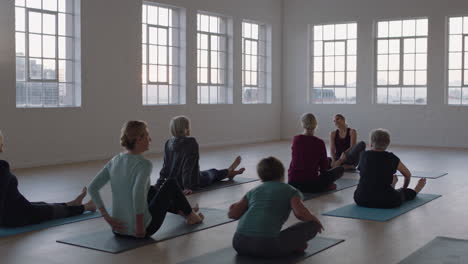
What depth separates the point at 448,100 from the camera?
491 inches

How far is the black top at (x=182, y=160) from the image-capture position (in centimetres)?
610

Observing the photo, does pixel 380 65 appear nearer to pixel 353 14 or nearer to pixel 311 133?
pixel 353 14

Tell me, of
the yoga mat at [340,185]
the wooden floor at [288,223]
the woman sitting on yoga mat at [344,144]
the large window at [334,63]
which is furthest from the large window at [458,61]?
the yoga mat at [340,185]

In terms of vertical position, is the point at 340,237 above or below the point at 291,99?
below

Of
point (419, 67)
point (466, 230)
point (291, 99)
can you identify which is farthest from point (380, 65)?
point (466, 230)

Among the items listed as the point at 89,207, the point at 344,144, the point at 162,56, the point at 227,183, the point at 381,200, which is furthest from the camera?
the point at 162,56

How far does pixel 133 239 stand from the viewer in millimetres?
4191

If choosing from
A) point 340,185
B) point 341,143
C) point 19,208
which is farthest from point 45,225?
point 341,143

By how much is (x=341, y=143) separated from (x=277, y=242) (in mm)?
4674

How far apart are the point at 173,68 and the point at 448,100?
5655 millimetres

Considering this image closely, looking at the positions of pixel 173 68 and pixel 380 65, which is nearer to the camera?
pixel 173 68

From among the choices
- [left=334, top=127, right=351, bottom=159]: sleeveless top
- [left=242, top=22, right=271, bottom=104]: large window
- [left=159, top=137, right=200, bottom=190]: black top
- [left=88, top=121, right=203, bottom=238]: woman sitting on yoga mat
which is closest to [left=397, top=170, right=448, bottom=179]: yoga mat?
[left=334, top=127, right=351, bottom=159]: sleeveless top

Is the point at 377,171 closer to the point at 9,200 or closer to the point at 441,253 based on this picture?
the point at 441,253

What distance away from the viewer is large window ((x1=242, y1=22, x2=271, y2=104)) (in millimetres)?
13422
